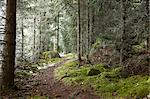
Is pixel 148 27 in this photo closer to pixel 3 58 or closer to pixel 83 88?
pixel 83 88

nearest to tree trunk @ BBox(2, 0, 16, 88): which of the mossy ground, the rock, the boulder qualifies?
the mossy ground

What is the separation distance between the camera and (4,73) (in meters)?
10.9

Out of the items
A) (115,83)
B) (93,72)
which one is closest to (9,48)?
(115,83)

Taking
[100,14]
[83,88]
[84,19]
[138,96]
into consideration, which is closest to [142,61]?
[83,88]

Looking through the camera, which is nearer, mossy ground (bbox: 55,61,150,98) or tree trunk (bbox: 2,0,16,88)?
mossy ground (bbox: 55,61,150,98)

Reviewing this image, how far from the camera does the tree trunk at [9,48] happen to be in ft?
35.9

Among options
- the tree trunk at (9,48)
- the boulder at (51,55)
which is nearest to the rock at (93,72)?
the tree trunk at (9,48)

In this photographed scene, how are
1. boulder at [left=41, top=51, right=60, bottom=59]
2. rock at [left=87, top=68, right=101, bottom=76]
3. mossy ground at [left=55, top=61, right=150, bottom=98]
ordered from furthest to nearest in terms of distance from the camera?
boulder at [left=41, top=51, right=60, bottom=59], rock at [left=87, top=68, right=101, bottom=76], mossy ground at [left=55, top=61, right=150, bottom=98]

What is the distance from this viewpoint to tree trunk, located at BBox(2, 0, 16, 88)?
10.9 meters

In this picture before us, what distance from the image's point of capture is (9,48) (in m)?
11.0

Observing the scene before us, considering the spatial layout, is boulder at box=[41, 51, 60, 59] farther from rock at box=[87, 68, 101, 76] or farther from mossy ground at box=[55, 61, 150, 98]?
rock at box=[87, 68, 101, 76]

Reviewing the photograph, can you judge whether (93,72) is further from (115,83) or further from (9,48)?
(9,48)

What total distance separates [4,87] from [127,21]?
7720 millimetres

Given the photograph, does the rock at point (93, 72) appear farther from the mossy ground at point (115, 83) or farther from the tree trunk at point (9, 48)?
the tree trunk at point (9, 48)
